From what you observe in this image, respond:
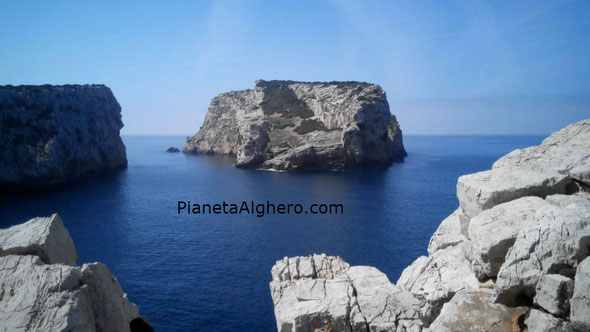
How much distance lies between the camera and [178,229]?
51.6 meters

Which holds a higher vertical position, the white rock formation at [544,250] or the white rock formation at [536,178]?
the white rock formation at [536,178]

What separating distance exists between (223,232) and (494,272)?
42466 mm

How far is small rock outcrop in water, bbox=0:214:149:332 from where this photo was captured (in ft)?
33.3

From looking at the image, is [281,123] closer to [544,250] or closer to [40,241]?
[40,241]

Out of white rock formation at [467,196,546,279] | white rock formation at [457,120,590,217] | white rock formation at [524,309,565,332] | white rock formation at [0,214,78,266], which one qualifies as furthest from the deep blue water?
white rock formation at [524,309,565,332]

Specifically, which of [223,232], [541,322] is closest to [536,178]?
[541,322]

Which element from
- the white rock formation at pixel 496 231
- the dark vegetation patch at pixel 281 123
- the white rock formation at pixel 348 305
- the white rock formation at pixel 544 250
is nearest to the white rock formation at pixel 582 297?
the white rock formation at pixel 544 250

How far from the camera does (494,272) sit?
13.0 meters

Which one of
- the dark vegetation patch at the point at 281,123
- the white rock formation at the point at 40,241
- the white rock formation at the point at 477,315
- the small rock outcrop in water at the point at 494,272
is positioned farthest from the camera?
the dark vegetation patch at the point at 281,123

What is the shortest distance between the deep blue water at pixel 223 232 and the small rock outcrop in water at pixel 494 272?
10.1 metres

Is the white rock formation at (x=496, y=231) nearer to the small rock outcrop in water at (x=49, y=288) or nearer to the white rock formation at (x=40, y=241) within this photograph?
the small rock outcrop in water at (x=49, y=288)

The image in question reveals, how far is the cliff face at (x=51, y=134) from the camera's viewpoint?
75.2 metres

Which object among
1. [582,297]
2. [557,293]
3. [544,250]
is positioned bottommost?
[557,293]

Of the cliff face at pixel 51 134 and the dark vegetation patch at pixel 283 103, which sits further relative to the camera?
the dark vegetation patch at pixel 283 103
